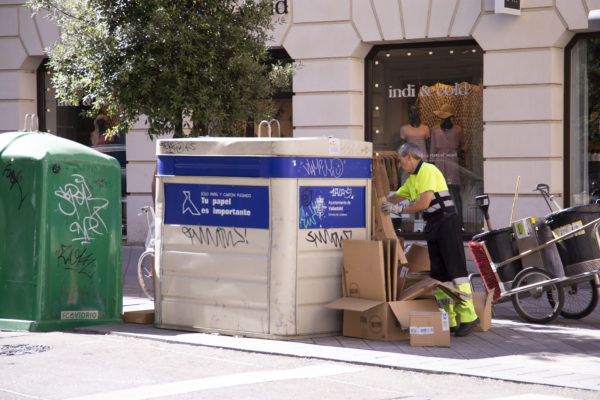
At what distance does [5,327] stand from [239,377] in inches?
126

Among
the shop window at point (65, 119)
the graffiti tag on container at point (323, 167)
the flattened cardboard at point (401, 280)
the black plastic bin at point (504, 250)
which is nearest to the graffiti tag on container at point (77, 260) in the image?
the graffiti tag on container at point (323, 167)

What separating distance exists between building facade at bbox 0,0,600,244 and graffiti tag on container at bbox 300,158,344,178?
5420 millimetres

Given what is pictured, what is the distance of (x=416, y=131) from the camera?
14.9 metres

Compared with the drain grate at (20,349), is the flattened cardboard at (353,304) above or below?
above

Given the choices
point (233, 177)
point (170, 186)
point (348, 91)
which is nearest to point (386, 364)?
point (233, 177)

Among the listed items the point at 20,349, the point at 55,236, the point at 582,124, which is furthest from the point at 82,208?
the point at 582,124

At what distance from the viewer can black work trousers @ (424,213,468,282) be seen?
862 cm

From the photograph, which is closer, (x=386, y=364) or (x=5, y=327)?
(x=386, y=364)

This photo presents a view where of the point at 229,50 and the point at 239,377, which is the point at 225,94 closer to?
the point at 229,50

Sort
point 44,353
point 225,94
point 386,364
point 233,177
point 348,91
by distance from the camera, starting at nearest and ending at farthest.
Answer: point 386,364 < point 44,353 < point 233,177 < point 225,94 < point 348,91

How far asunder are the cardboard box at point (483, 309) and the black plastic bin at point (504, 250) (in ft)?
2.21

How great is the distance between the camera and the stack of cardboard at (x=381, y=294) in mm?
8289

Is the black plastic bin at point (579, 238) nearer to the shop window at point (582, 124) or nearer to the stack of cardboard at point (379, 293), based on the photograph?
the stack of cardboard at point (379, 293)

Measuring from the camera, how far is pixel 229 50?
1128 cm
